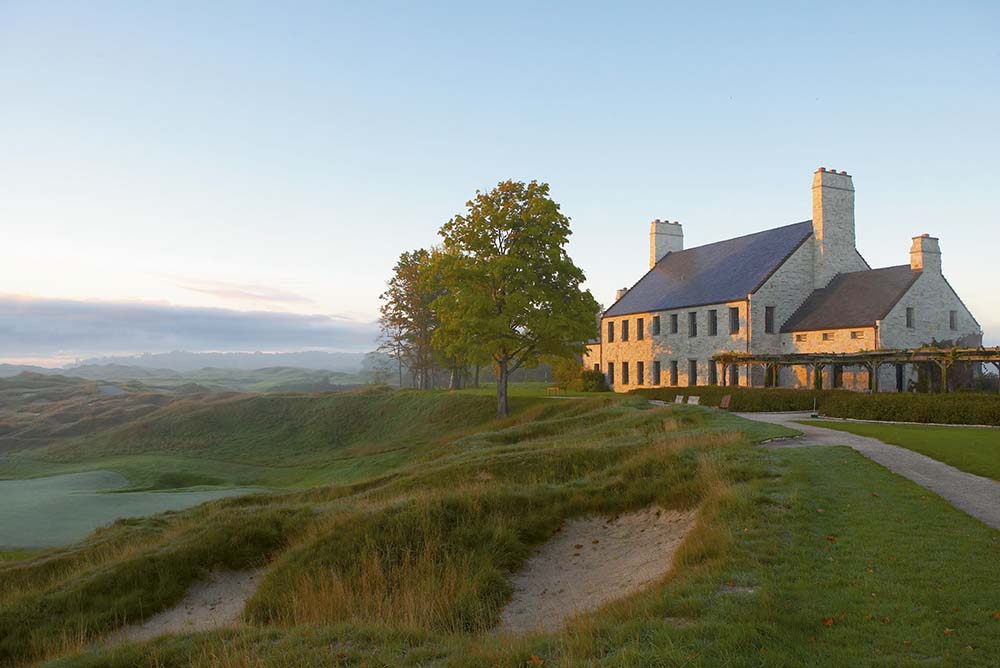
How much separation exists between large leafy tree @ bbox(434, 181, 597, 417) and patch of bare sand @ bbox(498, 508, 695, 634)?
1050 inches

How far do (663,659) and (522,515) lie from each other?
26.5 ft

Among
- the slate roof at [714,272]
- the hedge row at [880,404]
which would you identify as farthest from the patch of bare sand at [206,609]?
the slate roof at [714,272]

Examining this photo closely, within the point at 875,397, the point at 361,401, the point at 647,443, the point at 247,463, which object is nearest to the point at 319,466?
the point at 247,463

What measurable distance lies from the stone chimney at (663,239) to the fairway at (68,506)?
44017 millimetres

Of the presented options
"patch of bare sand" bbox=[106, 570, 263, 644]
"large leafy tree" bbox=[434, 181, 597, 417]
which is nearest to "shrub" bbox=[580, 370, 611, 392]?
"large leafy tree" bbox=[434, 181, 597, 417]

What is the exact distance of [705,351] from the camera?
160 ft

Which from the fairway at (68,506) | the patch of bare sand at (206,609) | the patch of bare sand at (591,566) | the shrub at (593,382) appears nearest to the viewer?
the patch of bare sand at (591,566)

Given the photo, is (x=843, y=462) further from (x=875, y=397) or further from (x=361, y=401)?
(x=361, y=401)

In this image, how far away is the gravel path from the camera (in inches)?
501

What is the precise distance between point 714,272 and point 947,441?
1255 inches

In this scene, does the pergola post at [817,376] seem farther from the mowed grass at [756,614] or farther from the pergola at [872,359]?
the mowed grass at [756,614]

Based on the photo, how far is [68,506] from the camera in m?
26.6

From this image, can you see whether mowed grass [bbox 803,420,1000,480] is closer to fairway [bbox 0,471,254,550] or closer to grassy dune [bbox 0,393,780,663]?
grassy dune [bbox 0,393,780,663]

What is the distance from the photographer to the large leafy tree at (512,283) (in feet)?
134
